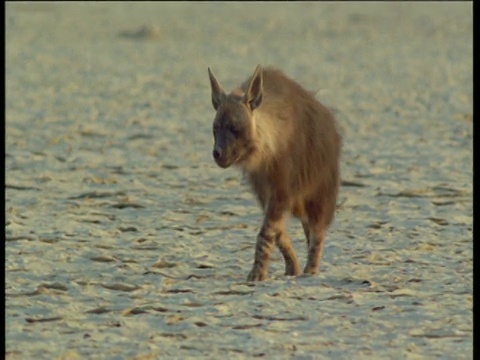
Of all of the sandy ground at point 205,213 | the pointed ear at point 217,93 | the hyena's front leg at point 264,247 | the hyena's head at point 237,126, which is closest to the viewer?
the sandy ground at point 205,213

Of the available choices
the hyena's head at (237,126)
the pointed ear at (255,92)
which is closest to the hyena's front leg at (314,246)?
the hyena's head at (237,126)

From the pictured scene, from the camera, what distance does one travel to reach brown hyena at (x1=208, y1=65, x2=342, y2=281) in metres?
7.62

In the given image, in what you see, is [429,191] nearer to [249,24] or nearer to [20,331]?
[20,331]

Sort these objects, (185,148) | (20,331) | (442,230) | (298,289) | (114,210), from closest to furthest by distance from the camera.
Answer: (20,331) < (298,289) < (442,230) < (114,210) < (185,148)

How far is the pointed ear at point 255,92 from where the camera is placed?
7.64 m

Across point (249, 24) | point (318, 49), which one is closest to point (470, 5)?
point (249, 24)

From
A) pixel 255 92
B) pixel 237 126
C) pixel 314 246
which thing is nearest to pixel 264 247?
pixel 314 246

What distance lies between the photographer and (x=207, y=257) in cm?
872

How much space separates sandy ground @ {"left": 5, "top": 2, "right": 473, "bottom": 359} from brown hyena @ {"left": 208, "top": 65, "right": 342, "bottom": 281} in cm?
28

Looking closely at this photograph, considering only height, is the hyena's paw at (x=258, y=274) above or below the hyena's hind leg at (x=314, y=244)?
below

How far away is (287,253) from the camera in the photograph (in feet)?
26.6

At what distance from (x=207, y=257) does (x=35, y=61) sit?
12.5 meters

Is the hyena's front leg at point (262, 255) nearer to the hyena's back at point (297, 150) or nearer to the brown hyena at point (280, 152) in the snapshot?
the brown hyena at point (280, 152)

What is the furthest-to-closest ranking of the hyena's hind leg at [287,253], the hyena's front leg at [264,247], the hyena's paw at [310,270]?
the hyena's paw at [310,270], the hyena's hind leg at [287,253], the hyena's front leg at [264,247]
